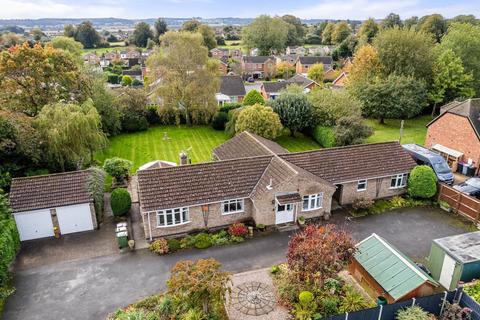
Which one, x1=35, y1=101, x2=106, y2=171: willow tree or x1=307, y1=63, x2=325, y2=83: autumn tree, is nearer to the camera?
x1=35, y1=101, x2=106, y2=171: willow tree

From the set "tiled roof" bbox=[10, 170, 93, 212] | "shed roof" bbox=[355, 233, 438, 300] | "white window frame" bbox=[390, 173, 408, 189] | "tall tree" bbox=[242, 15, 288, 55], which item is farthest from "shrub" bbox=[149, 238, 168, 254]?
"tall tree" bbox=[242, 15, 288, 55]

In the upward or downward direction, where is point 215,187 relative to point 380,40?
downward

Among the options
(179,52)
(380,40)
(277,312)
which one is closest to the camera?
(277,312)

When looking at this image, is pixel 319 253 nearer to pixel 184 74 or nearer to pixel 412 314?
pixel 412 314

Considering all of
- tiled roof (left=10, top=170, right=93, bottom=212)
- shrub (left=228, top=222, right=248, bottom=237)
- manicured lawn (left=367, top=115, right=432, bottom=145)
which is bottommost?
manicured lawn (left=367, top=115, right=432, bottom=145)

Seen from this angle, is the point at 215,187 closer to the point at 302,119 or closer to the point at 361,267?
the point at 361,267

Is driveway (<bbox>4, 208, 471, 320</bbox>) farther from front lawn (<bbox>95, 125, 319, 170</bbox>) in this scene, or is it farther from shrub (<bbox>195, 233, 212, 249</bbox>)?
front lawn (<bbox>95, 125, 319, 170</bbox>)

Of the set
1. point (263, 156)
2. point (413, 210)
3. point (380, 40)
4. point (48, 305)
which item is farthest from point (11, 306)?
point (380, 40)
